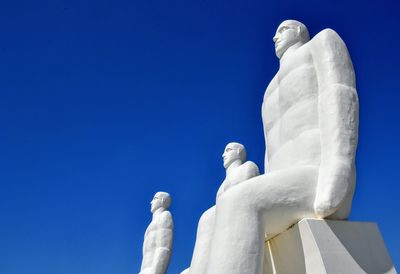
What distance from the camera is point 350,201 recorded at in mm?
3857

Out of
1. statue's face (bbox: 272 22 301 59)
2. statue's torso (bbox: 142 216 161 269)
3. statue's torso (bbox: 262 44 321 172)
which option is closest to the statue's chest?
statue's torso (bbox: 262 44 321 172)

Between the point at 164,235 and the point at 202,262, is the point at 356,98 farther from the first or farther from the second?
the point at 164,235

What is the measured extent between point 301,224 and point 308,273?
0.38 meters

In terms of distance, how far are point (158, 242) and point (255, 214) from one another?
6.02 meters

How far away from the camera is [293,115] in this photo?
442cm

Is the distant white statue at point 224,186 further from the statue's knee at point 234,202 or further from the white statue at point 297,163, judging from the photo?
the statue's knee at point 234,202

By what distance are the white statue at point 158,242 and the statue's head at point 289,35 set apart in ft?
17.6

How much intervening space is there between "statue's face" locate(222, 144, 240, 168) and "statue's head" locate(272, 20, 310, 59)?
1555 mm

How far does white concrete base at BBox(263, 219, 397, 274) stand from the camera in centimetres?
345

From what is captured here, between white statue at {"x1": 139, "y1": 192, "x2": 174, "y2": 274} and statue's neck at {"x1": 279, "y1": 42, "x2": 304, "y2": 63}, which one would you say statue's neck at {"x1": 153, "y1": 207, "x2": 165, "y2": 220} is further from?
statue's neck at {"x1": 279, "y1": 42, "x2": 304, "y2": 63}

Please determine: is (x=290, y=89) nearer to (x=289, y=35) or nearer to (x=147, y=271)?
(x=289, y=35)

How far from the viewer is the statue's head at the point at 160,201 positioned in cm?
1000

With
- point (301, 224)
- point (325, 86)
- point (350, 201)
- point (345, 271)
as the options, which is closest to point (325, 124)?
point (325, 86)

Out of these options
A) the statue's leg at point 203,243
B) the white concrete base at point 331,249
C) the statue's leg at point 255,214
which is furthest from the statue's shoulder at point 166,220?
the statue's leg at point 255,214
